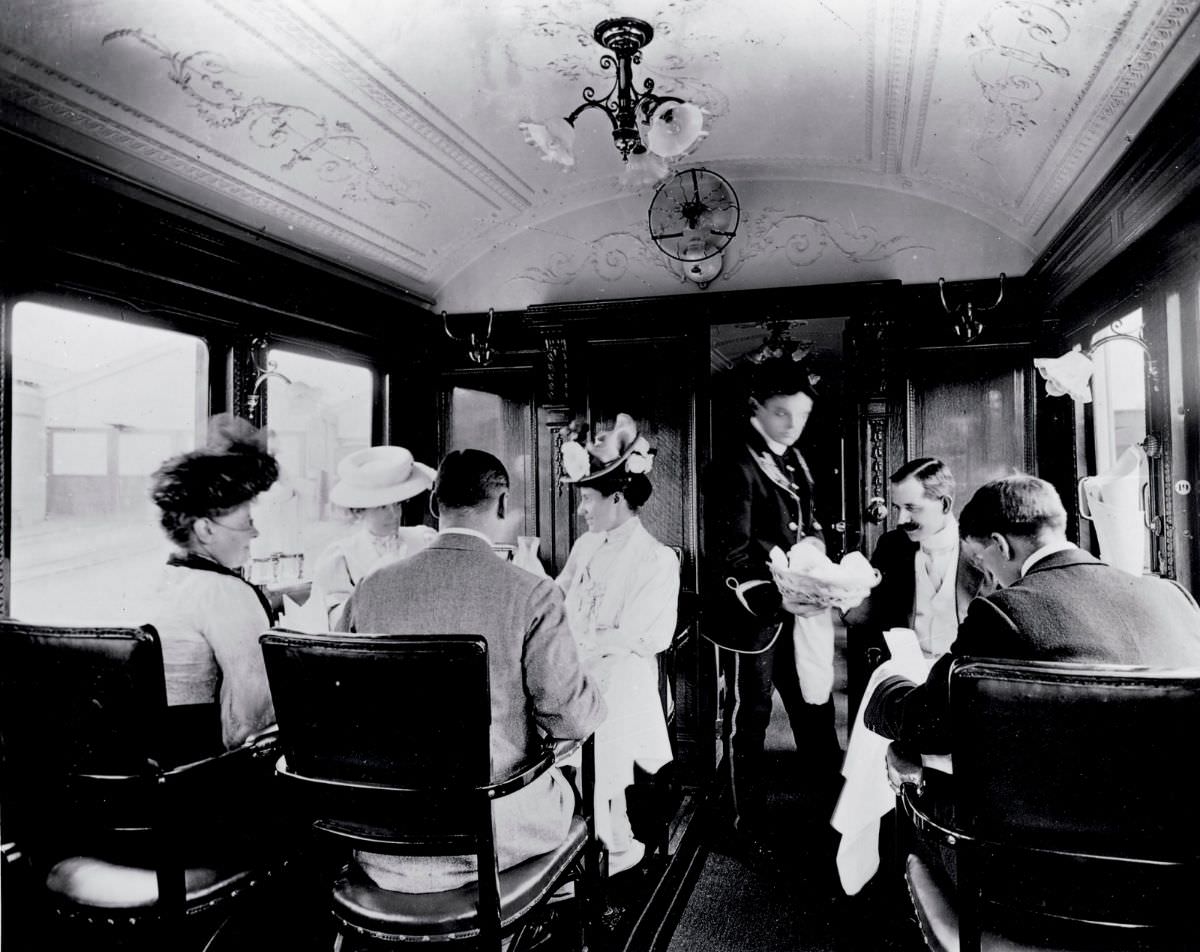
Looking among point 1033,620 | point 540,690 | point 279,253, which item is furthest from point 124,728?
point 279,253

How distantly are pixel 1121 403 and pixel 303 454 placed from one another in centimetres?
394

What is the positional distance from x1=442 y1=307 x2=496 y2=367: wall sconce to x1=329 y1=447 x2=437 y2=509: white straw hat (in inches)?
46.1

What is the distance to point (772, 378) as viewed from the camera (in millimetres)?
4590

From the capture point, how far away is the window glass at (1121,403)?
3.02 meters

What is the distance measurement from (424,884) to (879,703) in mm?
1160

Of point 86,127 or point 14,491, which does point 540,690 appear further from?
point 86,127

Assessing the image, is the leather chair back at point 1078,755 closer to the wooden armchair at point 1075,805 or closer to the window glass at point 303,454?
the wooden armchair at point 1075,805

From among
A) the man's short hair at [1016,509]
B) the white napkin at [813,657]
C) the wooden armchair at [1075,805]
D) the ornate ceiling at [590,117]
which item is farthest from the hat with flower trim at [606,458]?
the wooden armchair at [1075,805]

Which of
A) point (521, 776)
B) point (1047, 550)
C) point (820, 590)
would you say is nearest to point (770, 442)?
point (820, 590)

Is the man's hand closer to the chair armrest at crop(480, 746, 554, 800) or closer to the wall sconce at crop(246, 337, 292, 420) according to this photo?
the chair armrest at crop(480, 746, 554, 800)

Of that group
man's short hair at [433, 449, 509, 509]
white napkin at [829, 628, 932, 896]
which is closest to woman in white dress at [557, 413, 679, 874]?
white napkin at [829, 628, 932, 896]

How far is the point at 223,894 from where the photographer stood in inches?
76.7

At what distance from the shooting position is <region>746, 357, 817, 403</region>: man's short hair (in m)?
4.56

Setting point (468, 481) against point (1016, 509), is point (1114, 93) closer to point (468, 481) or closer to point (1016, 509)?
point (1016, 509)
